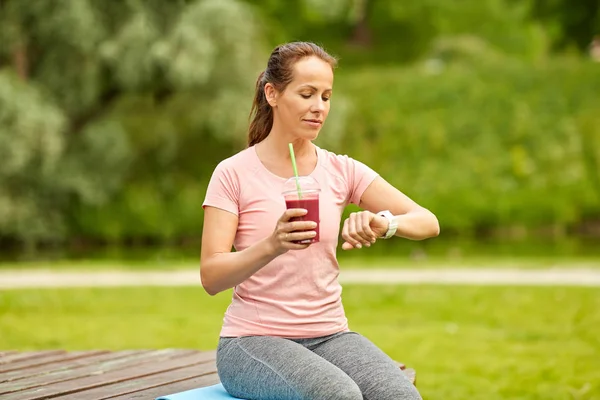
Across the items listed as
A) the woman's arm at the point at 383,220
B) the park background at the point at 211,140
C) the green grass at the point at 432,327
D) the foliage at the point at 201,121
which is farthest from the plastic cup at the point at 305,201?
the foliage at the point at 201,121

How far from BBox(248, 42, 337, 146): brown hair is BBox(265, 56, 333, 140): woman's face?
2 cm

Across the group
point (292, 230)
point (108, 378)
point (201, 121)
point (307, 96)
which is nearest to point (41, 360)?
point (108, 378)

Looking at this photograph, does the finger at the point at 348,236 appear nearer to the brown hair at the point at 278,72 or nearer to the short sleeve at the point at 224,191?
the short sleeve at the point at 224,191

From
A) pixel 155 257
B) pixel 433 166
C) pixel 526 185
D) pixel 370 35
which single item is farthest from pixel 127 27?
pixel 370 35

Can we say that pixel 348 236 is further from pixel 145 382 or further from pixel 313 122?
pixel 145 382

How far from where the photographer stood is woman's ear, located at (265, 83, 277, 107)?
3432mm

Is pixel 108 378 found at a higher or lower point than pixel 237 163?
lower

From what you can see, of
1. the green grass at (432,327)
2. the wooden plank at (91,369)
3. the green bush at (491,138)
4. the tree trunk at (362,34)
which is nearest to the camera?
the wooden plank at (91,369)

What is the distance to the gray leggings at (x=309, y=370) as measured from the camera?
10.1 feet

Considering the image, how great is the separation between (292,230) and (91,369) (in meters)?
1.68

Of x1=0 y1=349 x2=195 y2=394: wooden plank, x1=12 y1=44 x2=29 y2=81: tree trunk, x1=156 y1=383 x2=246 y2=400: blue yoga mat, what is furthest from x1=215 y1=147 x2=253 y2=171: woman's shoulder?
x1=12 y1=44 x2=29 y2=81: tree trunk

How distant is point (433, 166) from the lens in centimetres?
2094

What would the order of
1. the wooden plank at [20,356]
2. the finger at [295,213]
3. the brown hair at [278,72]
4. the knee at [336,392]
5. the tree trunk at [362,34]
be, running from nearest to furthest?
the finger at [295,213]
the knee at [336,392]
the brown hair at [278,72]
the wooden plank at [20,356]
the tree trunk at [362,34]

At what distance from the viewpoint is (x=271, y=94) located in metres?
3.44
